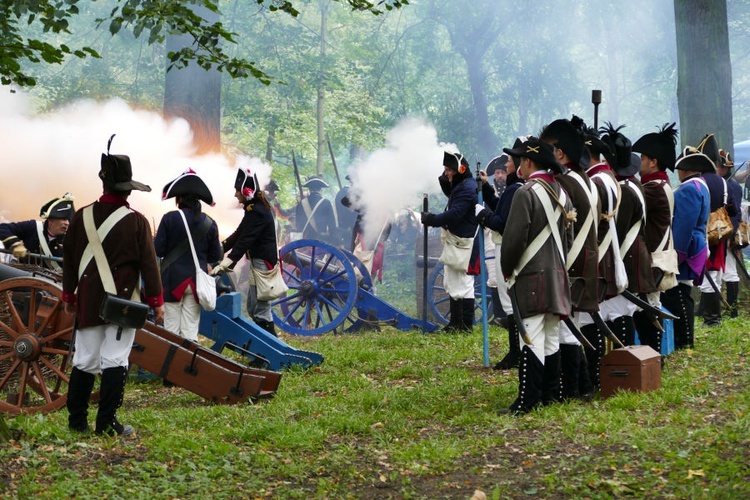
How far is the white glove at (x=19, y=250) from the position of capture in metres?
7.78

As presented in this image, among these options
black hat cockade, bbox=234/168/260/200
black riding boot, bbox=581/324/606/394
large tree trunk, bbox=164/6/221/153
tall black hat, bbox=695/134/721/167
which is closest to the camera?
black riding boot, bbox=581/324/606/394

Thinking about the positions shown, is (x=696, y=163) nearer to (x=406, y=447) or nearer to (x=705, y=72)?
(x=705, y=72)

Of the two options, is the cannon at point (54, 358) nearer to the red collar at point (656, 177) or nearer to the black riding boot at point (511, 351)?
the black riding boot at point (511, 351)

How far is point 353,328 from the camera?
36.5 ft

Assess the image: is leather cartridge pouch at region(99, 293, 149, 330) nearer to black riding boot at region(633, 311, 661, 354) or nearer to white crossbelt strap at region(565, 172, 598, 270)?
white crossbelt strap at region(565, 172, 598, 270)

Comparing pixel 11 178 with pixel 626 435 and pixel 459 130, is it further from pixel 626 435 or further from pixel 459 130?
pixel 459 130

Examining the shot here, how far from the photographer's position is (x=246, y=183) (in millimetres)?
9125

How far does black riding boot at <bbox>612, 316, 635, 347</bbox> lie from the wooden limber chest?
18.8 inches

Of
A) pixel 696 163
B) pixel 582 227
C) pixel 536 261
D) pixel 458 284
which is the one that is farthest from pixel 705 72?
pixel 536 261

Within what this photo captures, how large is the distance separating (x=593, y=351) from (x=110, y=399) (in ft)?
10.4

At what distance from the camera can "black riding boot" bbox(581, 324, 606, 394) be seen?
6.91m

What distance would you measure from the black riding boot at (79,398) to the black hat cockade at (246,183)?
3.50 m

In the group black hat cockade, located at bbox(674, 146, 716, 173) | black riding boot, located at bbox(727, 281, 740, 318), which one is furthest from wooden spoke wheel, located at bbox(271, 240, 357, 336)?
black riding boot, located at bbox(727, 281, 740, 318)

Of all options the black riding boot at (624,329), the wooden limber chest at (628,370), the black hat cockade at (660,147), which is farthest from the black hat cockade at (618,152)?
the wooden limber chest at (628,370)
